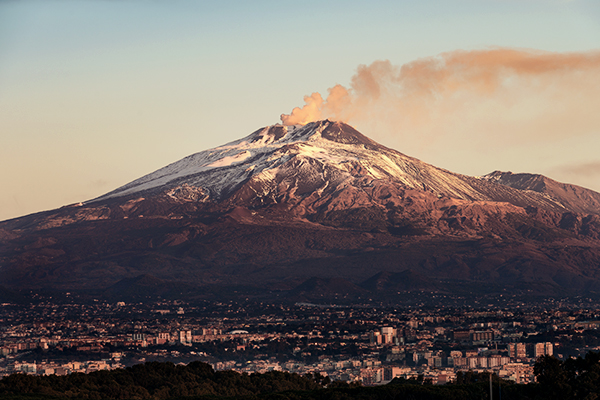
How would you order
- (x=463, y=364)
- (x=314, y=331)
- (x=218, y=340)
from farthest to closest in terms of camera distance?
(x=314, y=331)
(x=218, y=340)
(x=463, y=364)

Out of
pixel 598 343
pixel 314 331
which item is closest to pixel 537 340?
pixel 598 343

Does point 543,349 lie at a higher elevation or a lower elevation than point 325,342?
lower

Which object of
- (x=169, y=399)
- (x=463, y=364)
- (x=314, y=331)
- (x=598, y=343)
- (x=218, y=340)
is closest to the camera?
(x=169, y=399)

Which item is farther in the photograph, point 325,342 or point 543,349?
point 325,342

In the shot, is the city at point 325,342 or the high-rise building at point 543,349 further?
the high-rise building at point 543,349

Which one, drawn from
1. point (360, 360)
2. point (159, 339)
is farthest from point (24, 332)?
point (360, 360)

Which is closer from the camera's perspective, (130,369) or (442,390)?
(442,390)

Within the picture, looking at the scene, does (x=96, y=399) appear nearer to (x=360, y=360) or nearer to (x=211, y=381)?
(x=211, y=381)

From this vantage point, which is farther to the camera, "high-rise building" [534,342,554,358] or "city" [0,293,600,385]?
"high-rise building" [534,342,554,358]

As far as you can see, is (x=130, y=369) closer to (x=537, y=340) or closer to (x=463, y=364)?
(x=463, y=364)
